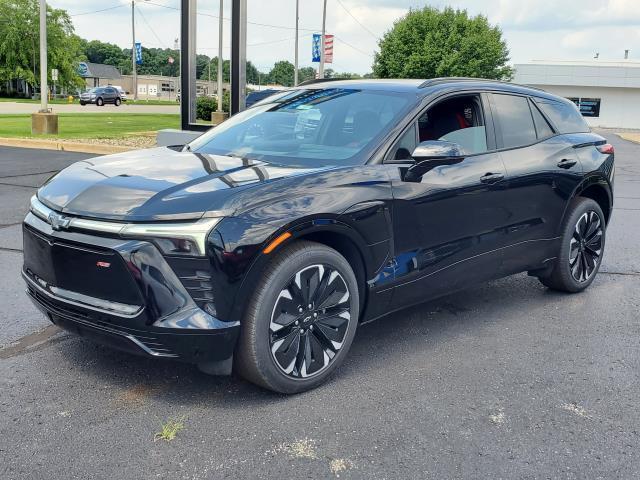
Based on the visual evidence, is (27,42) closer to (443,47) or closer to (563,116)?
(443,47)

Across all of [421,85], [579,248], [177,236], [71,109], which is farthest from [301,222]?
[71,109]

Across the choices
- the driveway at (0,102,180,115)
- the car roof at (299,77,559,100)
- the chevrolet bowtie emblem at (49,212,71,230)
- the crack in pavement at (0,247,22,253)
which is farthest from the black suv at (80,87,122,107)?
the chevrolet bowtie emblem at (49,212,71,230)

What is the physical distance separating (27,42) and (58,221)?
8461 centimetres

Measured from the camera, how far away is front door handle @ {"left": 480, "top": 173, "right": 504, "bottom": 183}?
15.4ft

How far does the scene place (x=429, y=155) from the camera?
4.14m

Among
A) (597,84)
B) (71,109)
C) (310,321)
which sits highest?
(597,84)

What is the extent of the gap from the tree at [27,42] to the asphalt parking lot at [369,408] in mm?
79949

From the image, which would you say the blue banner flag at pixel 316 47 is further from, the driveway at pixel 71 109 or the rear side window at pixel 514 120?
the rear side window at pixel 514 120

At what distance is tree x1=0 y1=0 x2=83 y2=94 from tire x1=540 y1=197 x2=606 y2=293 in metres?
79.4

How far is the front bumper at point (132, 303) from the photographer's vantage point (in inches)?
129

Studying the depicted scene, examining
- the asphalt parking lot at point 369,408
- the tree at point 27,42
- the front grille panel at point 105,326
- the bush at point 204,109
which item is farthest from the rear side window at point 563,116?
the tree at point 27,42

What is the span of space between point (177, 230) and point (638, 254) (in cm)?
606

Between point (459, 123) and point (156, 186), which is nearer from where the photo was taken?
point (156, 186)

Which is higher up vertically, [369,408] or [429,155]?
[429,155]
